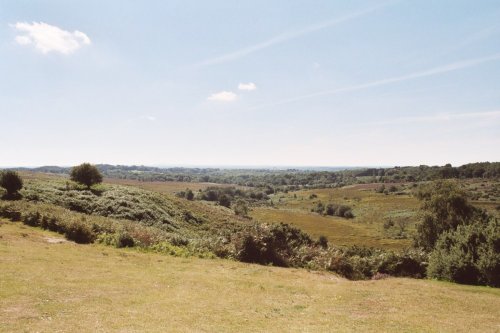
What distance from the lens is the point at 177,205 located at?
71.8 meters

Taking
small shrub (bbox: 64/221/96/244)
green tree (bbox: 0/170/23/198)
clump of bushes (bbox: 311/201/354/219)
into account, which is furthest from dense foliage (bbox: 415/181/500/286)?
clump of bushes (bbox: 311/201/354/219)

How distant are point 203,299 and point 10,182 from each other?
40.5 metres

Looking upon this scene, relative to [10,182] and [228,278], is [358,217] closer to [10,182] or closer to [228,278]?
[10,182]

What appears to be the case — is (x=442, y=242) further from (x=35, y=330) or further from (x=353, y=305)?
(x=35, y=330)

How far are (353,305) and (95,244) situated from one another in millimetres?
22874

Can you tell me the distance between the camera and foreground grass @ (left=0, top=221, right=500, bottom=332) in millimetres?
14836

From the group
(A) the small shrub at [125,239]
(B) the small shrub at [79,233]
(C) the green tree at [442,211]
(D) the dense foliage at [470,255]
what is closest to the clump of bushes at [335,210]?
(C) the green tree at [442,211]

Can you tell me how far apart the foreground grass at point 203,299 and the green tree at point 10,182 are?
2276 cm

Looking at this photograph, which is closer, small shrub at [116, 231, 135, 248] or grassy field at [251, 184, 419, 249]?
small shrub at [116, 231, 135, 248]

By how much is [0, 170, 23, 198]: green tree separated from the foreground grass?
896 inches

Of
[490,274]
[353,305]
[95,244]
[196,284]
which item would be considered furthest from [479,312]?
[95,244]

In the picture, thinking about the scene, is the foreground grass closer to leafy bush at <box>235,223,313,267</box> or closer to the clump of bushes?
leafy bush at <box>235,223,313,267</box>

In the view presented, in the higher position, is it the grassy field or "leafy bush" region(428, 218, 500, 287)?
"leafy bush" region(428, 218, 500, 287)

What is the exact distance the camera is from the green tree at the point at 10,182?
4803 centimetres
